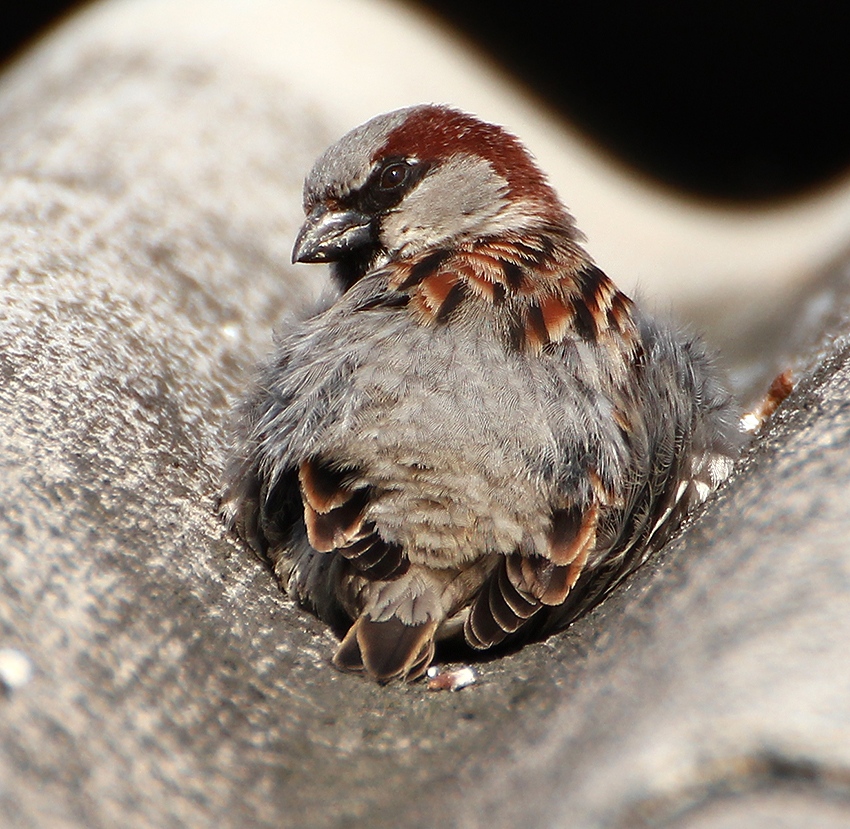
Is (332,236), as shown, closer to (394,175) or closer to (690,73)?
(394,175)

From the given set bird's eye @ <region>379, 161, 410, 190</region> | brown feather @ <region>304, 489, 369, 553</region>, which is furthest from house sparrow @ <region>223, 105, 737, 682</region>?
bird's eye @ <region>379, 161, 410, 190</region>

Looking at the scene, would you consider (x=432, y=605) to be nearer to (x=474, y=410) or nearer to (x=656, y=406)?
(x=474, y=410)

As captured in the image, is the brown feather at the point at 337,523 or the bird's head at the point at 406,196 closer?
the brown feather at the point at 337,523

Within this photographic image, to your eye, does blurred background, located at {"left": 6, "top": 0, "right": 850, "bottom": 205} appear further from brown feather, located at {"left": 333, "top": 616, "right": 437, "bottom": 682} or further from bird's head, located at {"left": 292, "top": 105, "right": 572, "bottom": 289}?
brown feather, located at {"left": 333, "top": 616, "right": 437, "bottom": 682}

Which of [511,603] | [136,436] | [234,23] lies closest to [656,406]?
[511,603]

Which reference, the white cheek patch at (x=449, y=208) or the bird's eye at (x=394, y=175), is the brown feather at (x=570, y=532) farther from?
the bird's eye at (x=394, y=175)

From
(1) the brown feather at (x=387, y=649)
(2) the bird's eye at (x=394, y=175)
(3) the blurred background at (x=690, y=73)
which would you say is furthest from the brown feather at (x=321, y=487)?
(3) the blurred background at (x=690, y=73)

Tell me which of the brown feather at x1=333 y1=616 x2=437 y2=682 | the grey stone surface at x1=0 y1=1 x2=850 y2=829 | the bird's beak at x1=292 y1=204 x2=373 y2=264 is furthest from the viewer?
the bird's beak at x1=292 y1=204 x2=373 y2=264
